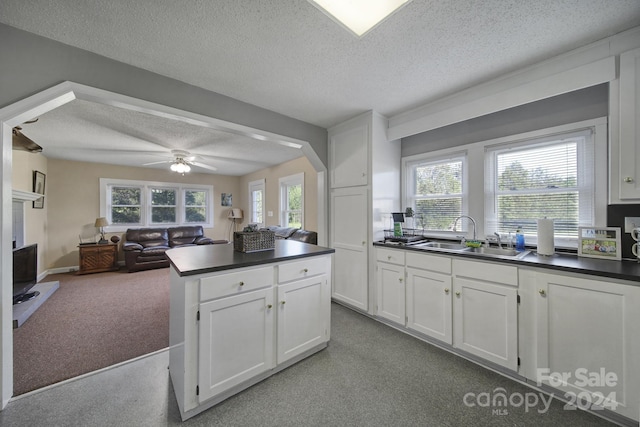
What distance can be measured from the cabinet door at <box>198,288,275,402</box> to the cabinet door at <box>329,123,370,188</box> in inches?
70.9

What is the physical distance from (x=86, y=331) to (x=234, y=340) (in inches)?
86.0

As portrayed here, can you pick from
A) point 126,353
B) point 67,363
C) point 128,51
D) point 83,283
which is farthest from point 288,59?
point 83,283

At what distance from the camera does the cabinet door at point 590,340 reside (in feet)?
4.39

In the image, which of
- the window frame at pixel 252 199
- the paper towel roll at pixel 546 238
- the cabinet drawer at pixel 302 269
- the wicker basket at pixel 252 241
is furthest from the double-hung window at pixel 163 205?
the paper towel roll at pixel 546 238

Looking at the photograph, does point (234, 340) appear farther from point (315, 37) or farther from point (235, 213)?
point (235, 213)

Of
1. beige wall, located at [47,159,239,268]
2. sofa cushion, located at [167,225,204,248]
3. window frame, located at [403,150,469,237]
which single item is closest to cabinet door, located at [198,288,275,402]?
window frame, located at [403,150,469,237]

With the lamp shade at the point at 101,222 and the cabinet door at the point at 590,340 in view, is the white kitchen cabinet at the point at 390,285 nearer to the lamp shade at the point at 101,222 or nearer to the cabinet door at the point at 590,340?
the cabinet door at the point at 590,340

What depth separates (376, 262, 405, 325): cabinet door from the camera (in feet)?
8.04

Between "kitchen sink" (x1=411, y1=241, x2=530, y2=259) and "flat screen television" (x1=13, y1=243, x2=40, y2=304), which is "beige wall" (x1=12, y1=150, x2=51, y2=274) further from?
"kitchen sink" (x1=411, y1=241, x2=530, y2=259)

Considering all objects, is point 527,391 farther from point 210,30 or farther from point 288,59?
point 210,30

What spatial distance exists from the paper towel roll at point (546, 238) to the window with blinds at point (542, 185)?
296mm

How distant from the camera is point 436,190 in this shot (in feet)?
9.56

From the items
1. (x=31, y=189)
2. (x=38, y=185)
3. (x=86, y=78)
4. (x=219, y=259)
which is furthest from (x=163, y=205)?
(x=219, y=259)

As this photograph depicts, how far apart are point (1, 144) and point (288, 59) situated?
196cm
